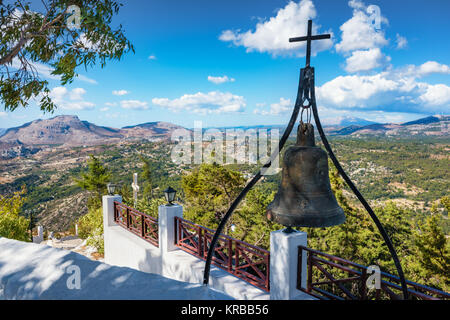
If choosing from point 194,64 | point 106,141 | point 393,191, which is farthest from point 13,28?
point 106,141

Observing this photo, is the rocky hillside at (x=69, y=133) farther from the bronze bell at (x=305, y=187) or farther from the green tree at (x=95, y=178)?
→ the bronze bell at (x=305, y=187)

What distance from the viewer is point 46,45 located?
15.9 feet

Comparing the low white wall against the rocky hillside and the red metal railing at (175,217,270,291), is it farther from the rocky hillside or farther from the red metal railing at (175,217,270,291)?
the rocky hillside

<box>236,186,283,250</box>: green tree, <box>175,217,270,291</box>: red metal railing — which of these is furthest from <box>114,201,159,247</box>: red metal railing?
<box>236,186,283,250</box>: green tree

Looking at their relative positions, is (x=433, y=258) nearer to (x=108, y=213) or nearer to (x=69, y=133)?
(x=108, y=213)

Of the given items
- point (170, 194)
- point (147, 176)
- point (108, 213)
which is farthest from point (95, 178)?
point (170, 194)

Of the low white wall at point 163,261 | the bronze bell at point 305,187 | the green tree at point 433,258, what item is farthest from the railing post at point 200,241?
the green tree at point 433,258

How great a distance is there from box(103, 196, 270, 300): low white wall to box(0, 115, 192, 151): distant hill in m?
29.3

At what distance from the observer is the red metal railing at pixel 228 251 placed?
3.64 metres

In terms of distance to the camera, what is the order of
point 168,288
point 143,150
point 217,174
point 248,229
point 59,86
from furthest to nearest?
point 143,150 < point 217,174 < point 248,229 < point 59,86 < point 168,288
